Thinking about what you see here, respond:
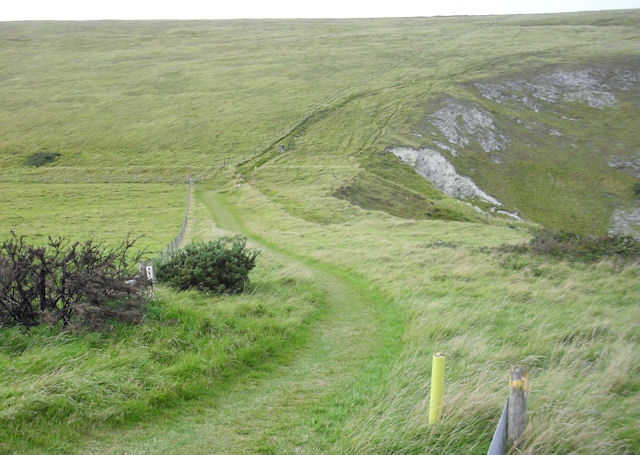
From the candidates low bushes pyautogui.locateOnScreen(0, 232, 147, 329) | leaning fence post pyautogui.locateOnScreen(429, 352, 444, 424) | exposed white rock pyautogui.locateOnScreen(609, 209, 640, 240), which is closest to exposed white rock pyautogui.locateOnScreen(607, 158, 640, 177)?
exposed white rock pyautogui.locateOnScreen(609, 209, 640, 240)

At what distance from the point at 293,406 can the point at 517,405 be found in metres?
3.28

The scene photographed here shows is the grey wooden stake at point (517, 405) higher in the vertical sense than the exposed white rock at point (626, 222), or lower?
higher

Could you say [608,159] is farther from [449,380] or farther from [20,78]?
[20,78]

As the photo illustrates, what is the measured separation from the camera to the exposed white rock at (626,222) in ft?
168

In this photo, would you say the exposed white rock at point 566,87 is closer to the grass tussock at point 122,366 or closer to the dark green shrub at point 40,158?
the dark green shrub at point 40,158

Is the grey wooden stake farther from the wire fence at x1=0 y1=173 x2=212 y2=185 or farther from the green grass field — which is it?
the wire fence at x1=0 y1=173 x2=212 y2=185

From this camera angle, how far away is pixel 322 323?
10773 mm

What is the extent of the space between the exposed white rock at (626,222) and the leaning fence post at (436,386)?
54.7 m

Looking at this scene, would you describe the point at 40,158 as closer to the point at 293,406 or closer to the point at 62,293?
the point at 62,293

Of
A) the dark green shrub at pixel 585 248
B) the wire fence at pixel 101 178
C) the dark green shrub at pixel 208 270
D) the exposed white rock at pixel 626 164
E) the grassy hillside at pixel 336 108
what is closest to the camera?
the dark green shrub at pixel 208 270

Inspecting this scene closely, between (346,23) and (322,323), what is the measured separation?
170 m

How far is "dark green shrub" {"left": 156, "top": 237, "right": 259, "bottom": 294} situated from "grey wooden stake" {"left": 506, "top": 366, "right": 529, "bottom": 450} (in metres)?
8.72

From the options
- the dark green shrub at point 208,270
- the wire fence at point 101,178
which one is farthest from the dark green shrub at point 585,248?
the wire fence at point 101,178

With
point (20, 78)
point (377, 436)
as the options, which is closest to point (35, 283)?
point (377, 436)
